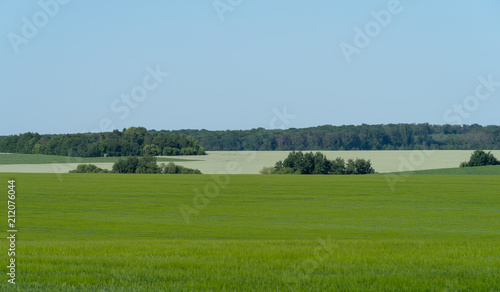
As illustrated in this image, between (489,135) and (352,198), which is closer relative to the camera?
(352,198)

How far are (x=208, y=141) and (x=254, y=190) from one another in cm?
6484

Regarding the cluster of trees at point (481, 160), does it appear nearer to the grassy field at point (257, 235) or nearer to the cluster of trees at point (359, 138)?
the grassy field at point (257, 235)

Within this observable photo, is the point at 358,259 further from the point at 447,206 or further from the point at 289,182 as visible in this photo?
the point at 289,182

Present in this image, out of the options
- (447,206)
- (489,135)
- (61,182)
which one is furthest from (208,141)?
(447,206)

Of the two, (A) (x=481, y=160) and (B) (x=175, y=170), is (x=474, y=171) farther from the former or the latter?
(B) (x=175, y=170)

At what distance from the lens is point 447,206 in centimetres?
2722

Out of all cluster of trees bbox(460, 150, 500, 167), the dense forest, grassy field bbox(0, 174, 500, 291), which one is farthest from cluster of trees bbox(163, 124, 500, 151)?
grassy field bbox(0, 174, 500, 291)

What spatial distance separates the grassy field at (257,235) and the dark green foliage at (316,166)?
8558 mm

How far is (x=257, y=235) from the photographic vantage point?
1608cm

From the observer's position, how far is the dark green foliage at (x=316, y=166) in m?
53.0

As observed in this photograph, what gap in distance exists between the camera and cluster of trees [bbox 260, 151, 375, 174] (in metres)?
53.0

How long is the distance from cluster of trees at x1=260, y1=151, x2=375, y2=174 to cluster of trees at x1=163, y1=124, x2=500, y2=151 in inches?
1494

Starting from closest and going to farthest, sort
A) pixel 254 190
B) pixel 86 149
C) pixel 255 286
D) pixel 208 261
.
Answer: pixel 255 286 → pixel 208 261 → pixel 254 190 → pixel 86 149

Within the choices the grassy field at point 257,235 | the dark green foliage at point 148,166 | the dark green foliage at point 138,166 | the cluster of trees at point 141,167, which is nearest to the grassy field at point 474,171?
the grassy field at point 257,235
